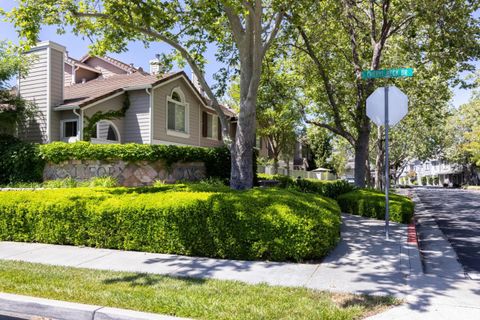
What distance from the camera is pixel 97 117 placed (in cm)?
1745

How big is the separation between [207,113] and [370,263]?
1896cm

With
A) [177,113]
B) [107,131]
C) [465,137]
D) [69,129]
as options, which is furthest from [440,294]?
[465,137]

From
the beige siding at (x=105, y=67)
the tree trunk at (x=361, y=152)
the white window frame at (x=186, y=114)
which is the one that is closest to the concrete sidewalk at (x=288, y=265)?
the tree trunk at (x=361, y=152)

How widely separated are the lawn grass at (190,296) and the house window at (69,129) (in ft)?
42.2

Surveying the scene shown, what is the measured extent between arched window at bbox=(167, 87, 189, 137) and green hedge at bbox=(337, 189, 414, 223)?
10.7 meters

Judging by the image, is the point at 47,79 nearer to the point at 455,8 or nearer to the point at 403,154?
the point at 455,8

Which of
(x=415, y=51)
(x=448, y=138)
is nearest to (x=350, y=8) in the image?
(x=415, y=51)

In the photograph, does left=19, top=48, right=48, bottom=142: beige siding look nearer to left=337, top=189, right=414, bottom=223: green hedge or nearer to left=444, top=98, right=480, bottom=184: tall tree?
left=337, top=189, right=414, bottom=223: green hedge

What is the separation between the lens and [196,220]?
23.6 ft

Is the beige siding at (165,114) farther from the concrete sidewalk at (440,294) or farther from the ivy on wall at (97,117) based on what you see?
the concrete sidewalk at (440,294)

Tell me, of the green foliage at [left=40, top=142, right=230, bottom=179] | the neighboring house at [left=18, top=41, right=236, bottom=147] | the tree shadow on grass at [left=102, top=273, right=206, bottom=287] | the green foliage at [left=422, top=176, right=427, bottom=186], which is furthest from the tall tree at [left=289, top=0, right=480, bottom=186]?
the green foliage at [left=422, top=176, right=427, bottom=186]

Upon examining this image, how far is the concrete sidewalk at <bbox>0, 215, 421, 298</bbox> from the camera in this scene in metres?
5.64

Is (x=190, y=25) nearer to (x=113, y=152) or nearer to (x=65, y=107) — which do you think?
(x=113, y=152)

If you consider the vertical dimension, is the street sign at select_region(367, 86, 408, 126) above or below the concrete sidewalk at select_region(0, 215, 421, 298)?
above
